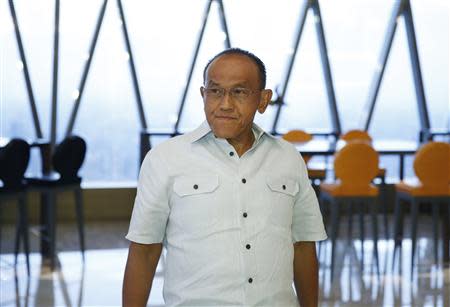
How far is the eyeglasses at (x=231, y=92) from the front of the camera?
6.03 feet

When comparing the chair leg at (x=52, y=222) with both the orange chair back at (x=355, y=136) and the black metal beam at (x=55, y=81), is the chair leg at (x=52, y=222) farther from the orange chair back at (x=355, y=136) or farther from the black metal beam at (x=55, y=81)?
the orange chair back at (x=355, y=136)

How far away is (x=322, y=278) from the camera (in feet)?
18.3

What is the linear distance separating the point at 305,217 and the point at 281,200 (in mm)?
124

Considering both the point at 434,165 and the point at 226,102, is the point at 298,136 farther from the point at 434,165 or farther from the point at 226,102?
the point at 226,102

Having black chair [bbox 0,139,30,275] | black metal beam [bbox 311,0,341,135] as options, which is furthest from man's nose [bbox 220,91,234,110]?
black metal beam [bbox 311,0,341,135]

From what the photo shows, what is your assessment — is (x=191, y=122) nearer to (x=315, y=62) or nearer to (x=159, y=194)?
(x=315, y=62)

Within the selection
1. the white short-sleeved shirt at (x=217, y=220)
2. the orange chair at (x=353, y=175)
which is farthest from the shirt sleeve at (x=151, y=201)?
the orange chair at (x=353, y=175)

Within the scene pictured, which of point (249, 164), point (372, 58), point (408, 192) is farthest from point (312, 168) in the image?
point (249, 164)

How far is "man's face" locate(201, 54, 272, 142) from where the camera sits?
72.1 inches

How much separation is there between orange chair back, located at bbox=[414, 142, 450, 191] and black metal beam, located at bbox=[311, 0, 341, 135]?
2.97 meters

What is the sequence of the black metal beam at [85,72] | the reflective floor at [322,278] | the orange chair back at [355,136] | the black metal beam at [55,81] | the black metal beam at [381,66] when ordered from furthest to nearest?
the black metal beam at [381,66] < the black metal beam at [85,72] < the black metal beam at [55,81] < the orange chair back at [355,136] < the reflective floor at [322,278]

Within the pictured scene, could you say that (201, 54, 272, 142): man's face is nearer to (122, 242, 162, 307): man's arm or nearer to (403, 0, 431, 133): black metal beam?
(122, 242, 162, 307): man's arm

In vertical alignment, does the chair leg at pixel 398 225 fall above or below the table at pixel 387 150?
below

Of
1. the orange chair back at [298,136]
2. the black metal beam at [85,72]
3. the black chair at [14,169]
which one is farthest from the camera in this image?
the black metal beam at [85,72]
